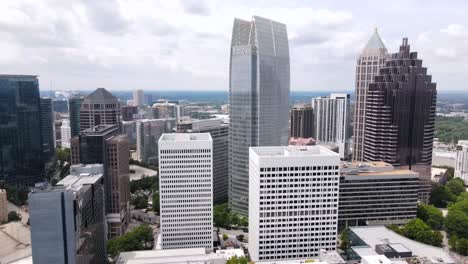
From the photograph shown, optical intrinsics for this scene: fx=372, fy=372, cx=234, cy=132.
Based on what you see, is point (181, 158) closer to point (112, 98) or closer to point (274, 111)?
point (274, 111)

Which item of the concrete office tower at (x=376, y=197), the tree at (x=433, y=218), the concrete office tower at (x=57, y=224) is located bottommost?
the tree at (x=433, y=218)

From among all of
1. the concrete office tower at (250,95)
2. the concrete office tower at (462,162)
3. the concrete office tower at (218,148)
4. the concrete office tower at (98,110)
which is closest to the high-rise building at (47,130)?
the concrete office tower at (98,110)

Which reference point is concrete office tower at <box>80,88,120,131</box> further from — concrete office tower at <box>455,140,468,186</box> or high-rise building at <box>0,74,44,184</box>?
concrete office tower at <box>455,140,468,186</box>

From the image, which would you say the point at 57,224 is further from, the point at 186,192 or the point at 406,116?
the point at 406,116

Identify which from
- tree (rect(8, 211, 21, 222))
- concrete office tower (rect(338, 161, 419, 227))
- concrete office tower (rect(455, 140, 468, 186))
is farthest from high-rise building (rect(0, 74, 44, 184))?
concrete office tower (rect(455, 140, 468, 186))

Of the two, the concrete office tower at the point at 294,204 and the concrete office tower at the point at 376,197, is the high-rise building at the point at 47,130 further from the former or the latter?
the concrete office tower at the point at 376,197

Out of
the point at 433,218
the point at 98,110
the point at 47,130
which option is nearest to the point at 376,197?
the point at 433,218
